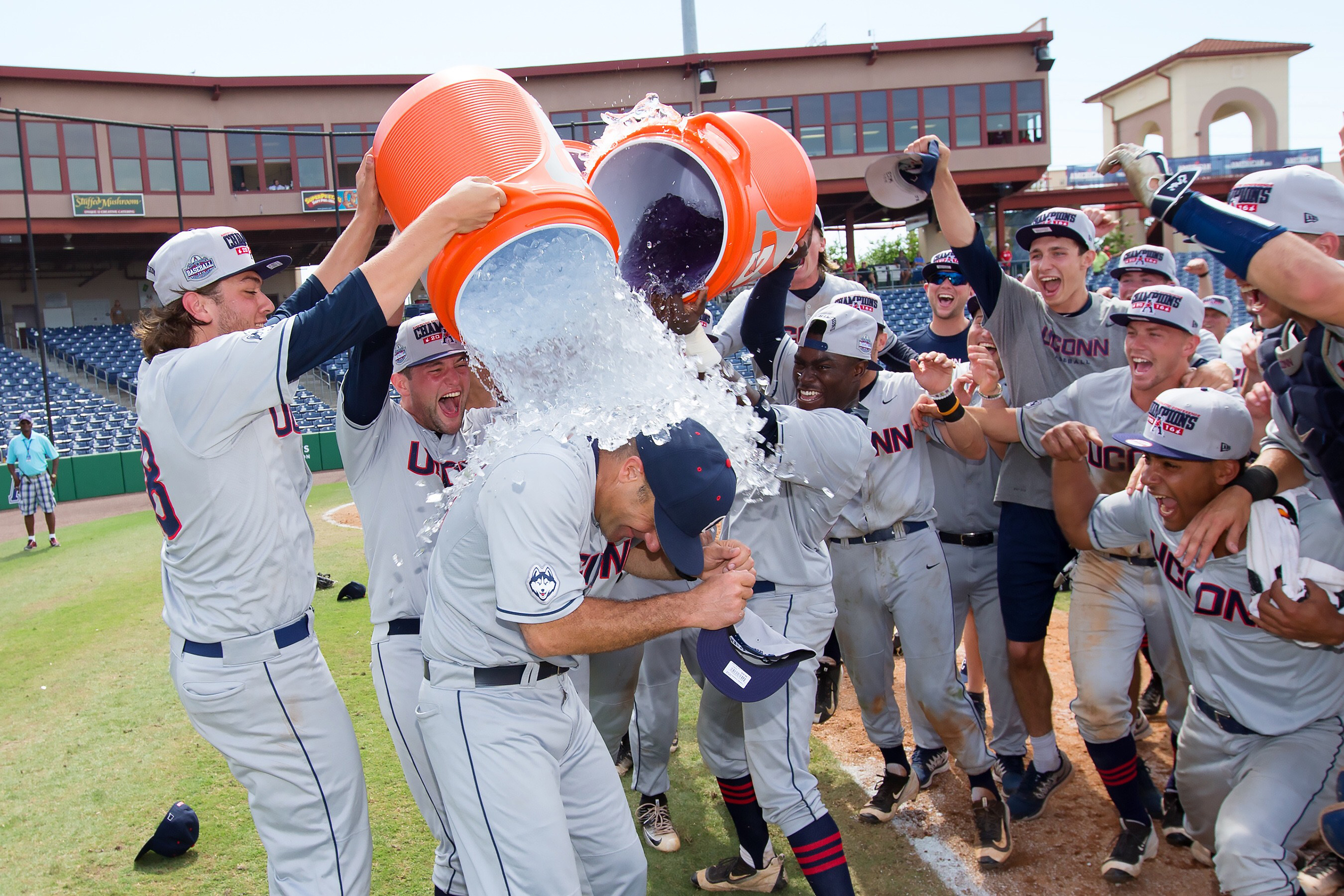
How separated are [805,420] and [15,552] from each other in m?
11.9

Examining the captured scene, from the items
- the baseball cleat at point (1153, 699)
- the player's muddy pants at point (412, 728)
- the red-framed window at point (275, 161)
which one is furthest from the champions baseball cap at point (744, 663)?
the red-framed window at point (275, 161)

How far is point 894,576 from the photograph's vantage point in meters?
3.98

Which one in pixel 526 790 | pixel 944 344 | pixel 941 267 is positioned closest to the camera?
pixel 526 790

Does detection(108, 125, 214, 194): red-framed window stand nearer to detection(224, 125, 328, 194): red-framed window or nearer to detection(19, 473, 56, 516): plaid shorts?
detection(224, 125, 328, 194): red-framed window

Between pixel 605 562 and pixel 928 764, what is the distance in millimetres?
2206

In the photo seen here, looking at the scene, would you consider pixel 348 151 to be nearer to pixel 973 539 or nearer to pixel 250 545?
pixel 973 539

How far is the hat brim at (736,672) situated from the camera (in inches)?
100

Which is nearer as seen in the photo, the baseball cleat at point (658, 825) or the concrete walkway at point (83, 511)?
the baseball cleat at point (658, 825)

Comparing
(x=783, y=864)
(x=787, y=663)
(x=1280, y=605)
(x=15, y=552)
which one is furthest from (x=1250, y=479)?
(x=15, y=552)

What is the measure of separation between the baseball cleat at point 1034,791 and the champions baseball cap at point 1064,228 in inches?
A: 89.9

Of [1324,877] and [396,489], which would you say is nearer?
[1324,877]

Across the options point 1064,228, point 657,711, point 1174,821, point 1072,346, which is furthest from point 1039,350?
point 657,711

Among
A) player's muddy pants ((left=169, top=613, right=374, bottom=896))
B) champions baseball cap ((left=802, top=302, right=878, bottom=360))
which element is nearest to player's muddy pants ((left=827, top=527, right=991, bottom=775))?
champions baseball cap ((left=802, top=302, right=878, bottom=360))

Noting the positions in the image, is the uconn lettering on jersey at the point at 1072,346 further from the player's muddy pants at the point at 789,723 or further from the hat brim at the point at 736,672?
the hat brim at the point at 736,672
